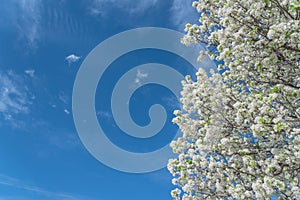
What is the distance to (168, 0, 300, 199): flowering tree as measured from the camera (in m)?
5.27

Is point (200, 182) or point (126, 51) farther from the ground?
point (126, 51)

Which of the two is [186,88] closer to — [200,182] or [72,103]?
[200,182]

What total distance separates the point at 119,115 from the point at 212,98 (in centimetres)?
1005

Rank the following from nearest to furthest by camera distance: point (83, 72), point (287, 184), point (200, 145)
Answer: point (287, 184)
point (200, 145)
point (83, 72)

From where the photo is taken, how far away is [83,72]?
1750 centimetres

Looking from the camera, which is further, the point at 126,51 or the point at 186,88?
the point at 126,51

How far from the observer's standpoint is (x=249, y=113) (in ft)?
18.8

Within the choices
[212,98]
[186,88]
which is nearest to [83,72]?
[186,88]

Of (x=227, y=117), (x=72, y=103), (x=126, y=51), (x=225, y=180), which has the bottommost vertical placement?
(x=225, y=180)

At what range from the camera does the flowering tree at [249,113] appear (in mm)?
5266

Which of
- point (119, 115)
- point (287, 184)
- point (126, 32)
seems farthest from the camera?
point (126, 32)

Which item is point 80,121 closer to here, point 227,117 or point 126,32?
point 126,32

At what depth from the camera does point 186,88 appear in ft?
26.3

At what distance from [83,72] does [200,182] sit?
41.0 feet
